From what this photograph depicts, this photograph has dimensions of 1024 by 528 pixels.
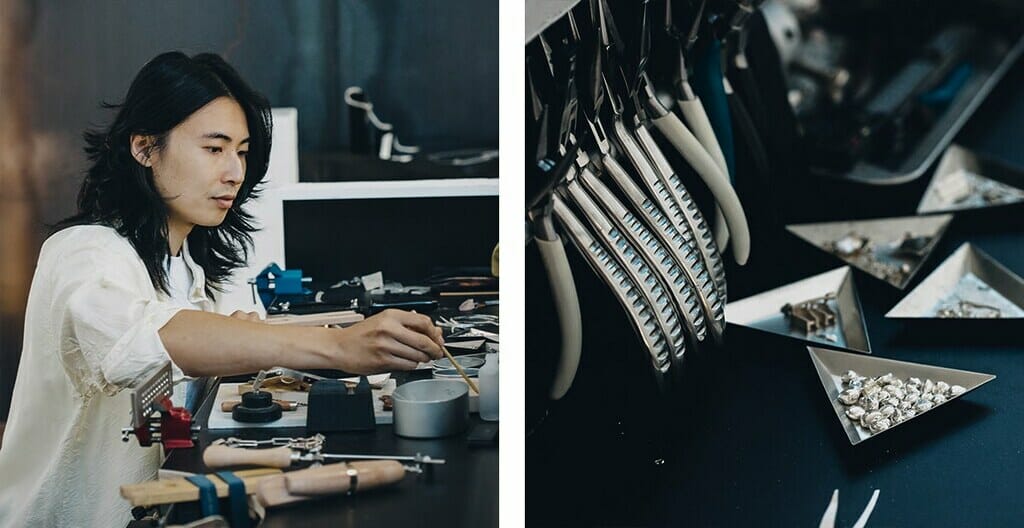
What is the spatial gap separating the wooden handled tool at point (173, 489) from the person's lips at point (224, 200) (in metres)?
0.33

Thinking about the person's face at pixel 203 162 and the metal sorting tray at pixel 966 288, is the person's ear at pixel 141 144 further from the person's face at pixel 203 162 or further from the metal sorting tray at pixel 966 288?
the metal sorting tray at pixel 966 288

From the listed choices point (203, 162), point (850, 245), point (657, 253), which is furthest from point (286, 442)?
point (850, 245)

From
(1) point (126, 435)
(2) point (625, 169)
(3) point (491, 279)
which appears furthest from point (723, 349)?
(1) point (126, 435)

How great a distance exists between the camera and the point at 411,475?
129cm

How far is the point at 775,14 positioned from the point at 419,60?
1.21 meters

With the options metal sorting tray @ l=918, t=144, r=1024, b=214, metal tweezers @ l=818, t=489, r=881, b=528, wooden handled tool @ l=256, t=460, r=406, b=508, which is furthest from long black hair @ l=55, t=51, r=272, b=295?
metal sorting tray @ l=918, t=144, r=1024, b=214

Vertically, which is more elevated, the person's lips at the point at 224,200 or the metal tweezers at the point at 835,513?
the person's lips at the point at 224,200

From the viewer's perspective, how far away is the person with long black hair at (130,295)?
1.26m

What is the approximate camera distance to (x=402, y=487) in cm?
128

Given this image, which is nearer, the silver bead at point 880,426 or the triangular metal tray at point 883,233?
the silver bead at point 880,426

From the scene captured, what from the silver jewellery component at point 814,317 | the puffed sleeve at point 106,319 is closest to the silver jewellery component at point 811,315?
the silver jewellery component at point 814,317

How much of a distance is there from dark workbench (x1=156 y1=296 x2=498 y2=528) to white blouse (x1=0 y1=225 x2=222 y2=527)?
0.09m

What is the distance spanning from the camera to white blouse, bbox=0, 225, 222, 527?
4.14 feet

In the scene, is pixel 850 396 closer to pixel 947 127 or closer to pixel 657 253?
pixel 657 253
